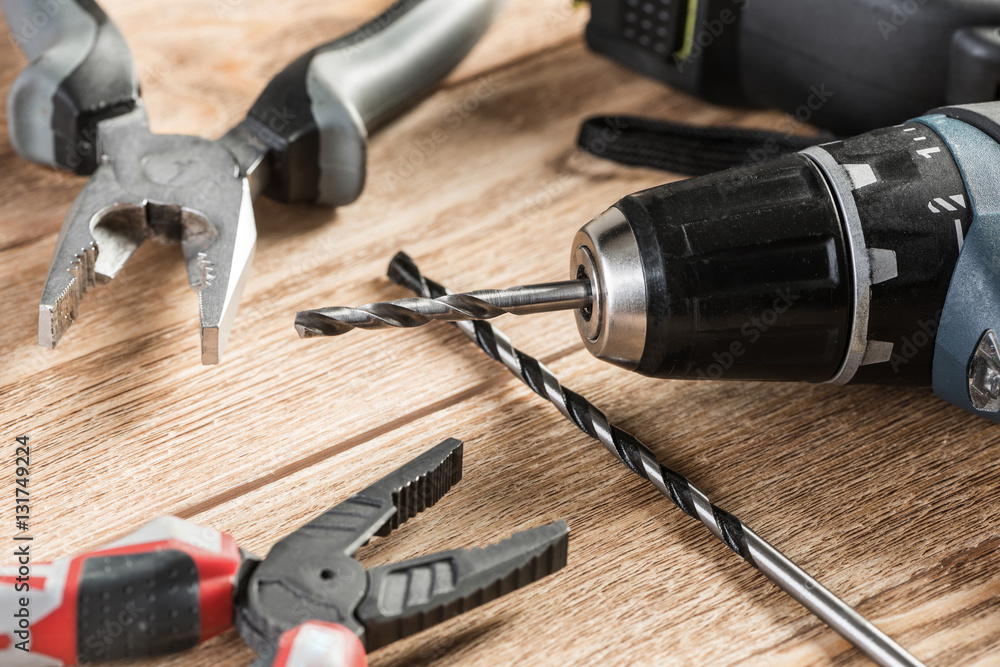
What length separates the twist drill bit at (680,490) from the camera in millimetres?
441

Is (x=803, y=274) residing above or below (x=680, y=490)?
above

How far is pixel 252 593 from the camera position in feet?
1.35

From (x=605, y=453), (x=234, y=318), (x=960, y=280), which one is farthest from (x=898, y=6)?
(x=234, y=318)

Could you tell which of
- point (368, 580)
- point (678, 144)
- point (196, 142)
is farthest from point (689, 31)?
point (368, 580)

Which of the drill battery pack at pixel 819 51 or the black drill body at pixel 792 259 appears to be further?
the drill battery pack at pixel 819 51

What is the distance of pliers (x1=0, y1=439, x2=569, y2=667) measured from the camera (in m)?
0.40

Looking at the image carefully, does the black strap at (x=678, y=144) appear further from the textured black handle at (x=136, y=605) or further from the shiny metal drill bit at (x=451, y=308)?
the textured black handle at (x=136, y=605)

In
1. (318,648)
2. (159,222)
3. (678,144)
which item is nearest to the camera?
(318,648)

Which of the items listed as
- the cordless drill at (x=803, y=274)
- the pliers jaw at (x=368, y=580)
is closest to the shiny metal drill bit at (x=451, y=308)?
→ the cordless drill at (x=803, y=274)

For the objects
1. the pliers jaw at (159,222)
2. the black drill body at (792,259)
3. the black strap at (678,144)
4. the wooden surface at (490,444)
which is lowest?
the wooden surface at (490,444)

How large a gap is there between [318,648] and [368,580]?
44mm

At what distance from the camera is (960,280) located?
491mm

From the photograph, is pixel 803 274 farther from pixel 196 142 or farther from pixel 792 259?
pixel 196 142

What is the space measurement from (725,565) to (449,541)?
0.46ft
